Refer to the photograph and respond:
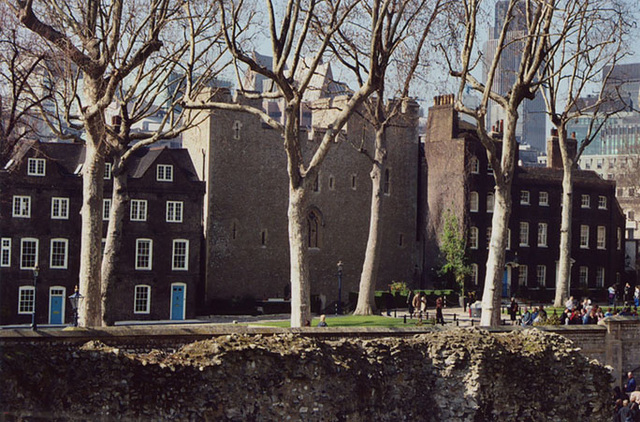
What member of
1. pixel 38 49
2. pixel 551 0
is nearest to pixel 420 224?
pixel 551 0

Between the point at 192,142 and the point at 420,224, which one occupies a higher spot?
the point at 192,142

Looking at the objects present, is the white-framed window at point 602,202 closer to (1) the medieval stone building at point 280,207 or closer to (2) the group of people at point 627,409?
(1) the medieval stone building at point 280,207

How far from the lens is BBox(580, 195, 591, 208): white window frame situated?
6406 cm

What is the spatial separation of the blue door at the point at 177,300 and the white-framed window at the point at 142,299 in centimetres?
122

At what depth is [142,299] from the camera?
4891 cm

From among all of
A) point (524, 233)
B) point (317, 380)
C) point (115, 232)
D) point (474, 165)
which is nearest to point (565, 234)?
point (474, 165)

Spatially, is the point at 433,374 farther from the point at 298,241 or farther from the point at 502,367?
the point at 298,241

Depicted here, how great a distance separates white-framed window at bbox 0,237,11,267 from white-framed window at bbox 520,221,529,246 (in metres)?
30.8

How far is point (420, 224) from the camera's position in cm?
6153

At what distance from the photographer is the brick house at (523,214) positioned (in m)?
59.2

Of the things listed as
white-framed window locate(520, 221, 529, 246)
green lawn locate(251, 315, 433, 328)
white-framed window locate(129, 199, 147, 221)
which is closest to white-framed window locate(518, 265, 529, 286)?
white-framed window locate(520, 221, 529, 246)

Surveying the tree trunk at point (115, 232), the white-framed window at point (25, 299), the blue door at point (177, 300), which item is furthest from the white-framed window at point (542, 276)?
the tree trunk at point (115, 232)

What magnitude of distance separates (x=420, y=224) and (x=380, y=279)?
182 inches

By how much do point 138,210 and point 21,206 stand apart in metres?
5.60
